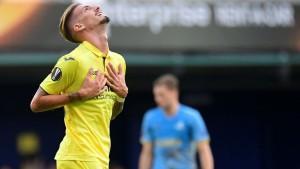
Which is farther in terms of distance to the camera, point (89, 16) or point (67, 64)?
point (89, 16)

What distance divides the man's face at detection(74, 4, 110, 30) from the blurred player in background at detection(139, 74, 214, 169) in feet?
13.1

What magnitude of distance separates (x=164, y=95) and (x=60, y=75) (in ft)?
14.8

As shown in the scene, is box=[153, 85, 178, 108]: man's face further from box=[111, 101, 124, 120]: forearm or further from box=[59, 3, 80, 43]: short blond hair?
box=[59, 3, 80, 43]: short blond hair

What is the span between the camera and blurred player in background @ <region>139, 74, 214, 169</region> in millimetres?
9602

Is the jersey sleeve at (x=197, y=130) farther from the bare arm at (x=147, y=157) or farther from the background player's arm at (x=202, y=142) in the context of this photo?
the bare arm at (x=147, y=157)

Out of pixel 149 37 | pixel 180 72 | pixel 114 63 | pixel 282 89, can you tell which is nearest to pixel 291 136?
pixel 282 89

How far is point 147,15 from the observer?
13.1 m

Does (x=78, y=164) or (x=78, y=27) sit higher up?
(x=78, y=27)

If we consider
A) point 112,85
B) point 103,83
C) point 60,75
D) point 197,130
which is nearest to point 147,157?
point 197,130

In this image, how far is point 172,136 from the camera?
9727 millimetres

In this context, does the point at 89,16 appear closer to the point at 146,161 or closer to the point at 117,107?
the point at 117,107

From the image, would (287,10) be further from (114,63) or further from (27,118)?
(114,63)

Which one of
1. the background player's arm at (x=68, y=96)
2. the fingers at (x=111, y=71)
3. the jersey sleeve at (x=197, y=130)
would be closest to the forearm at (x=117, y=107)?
the fingers at (x=111, y=71)

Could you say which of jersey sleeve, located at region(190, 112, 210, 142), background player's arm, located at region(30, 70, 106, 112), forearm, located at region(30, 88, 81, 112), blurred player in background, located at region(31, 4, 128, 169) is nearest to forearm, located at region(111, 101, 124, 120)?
blurred player in background, located at region(31, 4, 128, 169)
